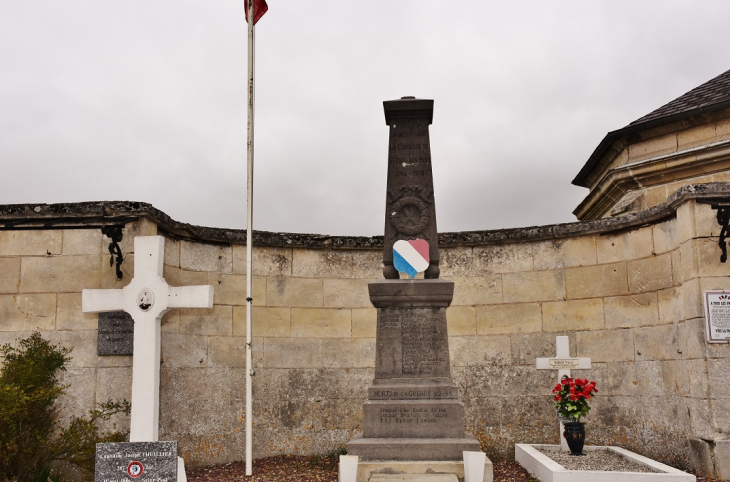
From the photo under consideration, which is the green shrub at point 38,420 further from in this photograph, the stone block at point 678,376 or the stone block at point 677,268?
the stone block at point 677,268

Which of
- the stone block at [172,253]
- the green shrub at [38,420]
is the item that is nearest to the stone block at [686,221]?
the stone block at [172,253]

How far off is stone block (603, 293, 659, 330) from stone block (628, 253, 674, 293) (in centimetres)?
11

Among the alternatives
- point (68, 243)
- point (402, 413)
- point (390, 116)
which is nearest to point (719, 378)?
point (402, 413)

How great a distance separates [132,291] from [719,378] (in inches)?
235

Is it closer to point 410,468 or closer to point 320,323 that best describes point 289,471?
point 320,323

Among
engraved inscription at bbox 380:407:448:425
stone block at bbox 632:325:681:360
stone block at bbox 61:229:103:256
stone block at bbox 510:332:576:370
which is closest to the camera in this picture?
engraved inscription at bbox 380:407:448:425

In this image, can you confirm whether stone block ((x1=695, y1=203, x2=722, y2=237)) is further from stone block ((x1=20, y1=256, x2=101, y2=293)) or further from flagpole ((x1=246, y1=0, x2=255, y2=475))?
stone block ((x1=20, y1=256, x2=101, y2=293))

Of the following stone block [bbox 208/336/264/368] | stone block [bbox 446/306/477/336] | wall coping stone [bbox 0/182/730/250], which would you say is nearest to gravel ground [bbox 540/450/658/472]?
stone block [bbox 446/306/477/336]

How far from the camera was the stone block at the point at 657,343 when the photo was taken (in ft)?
24.7

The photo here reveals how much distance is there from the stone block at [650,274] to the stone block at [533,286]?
895 millimetres

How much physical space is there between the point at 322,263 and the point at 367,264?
0.64 metres

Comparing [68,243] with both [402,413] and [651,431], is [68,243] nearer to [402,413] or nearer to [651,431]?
[402,413]

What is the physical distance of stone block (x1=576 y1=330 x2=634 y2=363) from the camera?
811 centimetres

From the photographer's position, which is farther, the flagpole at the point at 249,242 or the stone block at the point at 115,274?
the flagpole at the point at 249,242
